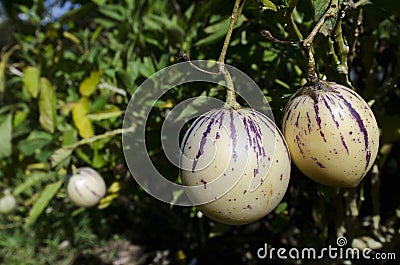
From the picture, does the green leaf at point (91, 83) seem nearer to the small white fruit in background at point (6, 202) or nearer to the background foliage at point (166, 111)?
the background foliage at point (166, 111)

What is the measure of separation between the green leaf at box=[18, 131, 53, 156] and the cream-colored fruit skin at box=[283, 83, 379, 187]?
808 mm

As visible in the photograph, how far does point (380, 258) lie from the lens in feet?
3.28

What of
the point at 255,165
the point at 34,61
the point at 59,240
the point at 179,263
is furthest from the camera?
the point at 59,240

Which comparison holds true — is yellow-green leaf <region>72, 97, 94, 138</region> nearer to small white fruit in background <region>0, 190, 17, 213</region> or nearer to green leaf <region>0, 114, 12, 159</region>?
green leaf <region>0, 114, 12, 159</region>

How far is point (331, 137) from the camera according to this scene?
0.50m

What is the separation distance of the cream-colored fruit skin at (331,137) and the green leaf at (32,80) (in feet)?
2.66

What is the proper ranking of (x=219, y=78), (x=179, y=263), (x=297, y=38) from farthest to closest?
(x=179, y=263) < (x=219, y=78) < (x=297, y=38)

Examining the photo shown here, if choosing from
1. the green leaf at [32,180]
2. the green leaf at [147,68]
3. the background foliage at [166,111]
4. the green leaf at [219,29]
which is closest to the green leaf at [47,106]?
the background foliage at [166,111]

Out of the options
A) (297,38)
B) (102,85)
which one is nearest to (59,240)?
(102,85)

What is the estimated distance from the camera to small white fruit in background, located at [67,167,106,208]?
1.05 m

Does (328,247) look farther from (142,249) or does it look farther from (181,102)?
(142,249)

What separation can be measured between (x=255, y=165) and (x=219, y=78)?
36cm

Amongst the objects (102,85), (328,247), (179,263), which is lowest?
(179,263)

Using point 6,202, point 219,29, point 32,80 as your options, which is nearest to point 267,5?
point 219,29
